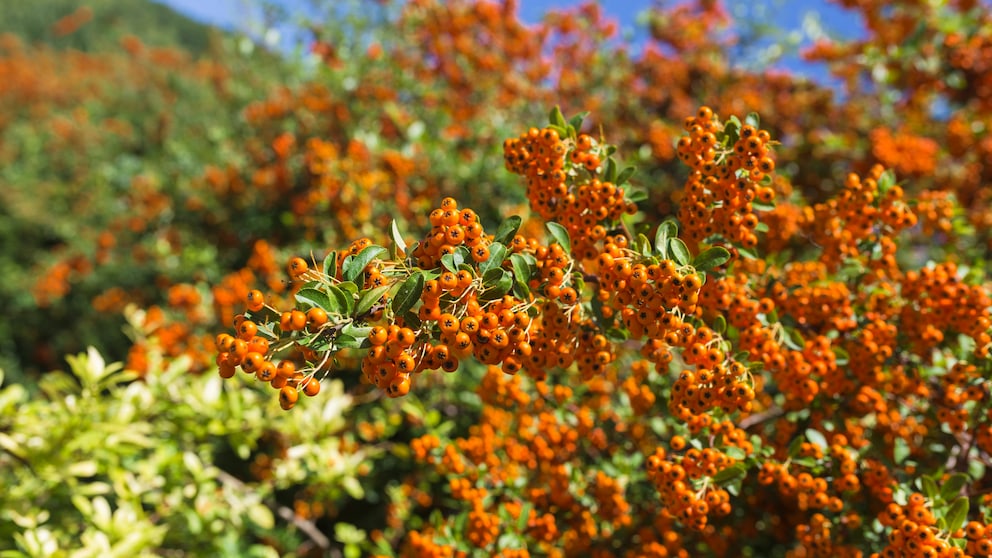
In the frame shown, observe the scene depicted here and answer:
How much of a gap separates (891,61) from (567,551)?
17.8 feet

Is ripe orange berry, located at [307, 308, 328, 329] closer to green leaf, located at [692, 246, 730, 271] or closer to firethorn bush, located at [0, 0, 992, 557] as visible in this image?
firethorn bush, located at [0, 0, 992, 557]

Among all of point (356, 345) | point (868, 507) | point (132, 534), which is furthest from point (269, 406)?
point (868, 507)

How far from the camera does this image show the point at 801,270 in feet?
9.43

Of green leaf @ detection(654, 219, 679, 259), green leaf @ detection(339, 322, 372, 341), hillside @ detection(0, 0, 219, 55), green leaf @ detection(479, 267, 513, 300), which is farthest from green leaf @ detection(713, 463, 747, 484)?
hillside @ detection(0, 0, 219, 55)

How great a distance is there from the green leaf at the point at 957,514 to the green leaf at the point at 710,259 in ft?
4.05

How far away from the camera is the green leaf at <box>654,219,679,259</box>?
6.51 ft

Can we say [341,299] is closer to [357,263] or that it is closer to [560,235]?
[357,263]

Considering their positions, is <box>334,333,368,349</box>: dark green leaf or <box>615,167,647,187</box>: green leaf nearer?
<box>334,333,368,349</box>: dark green leaf

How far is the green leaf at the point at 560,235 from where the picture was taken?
2.03m

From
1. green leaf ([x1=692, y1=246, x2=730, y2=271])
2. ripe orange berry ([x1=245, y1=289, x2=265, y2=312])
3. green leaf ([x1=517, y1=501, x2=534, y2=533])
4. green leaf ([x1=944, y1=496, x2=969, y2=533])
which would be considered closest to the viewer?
ripe orange berry ([x1=245, y1=289, x2=265, y2=312])

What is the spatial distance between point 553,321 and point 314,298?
804 mm

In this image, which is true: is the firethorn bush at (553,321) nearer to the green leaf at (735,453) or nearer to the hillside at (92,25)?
the green leaf at (735,453)

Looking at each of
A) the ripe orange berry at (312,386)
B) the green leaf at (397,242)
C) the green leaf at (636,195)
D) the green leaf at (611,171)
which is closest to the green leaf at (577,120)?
the green leaf at (611,171)

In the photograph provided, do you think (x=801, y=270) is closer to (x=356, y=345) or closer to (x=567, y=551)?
(x=567, y=551)
